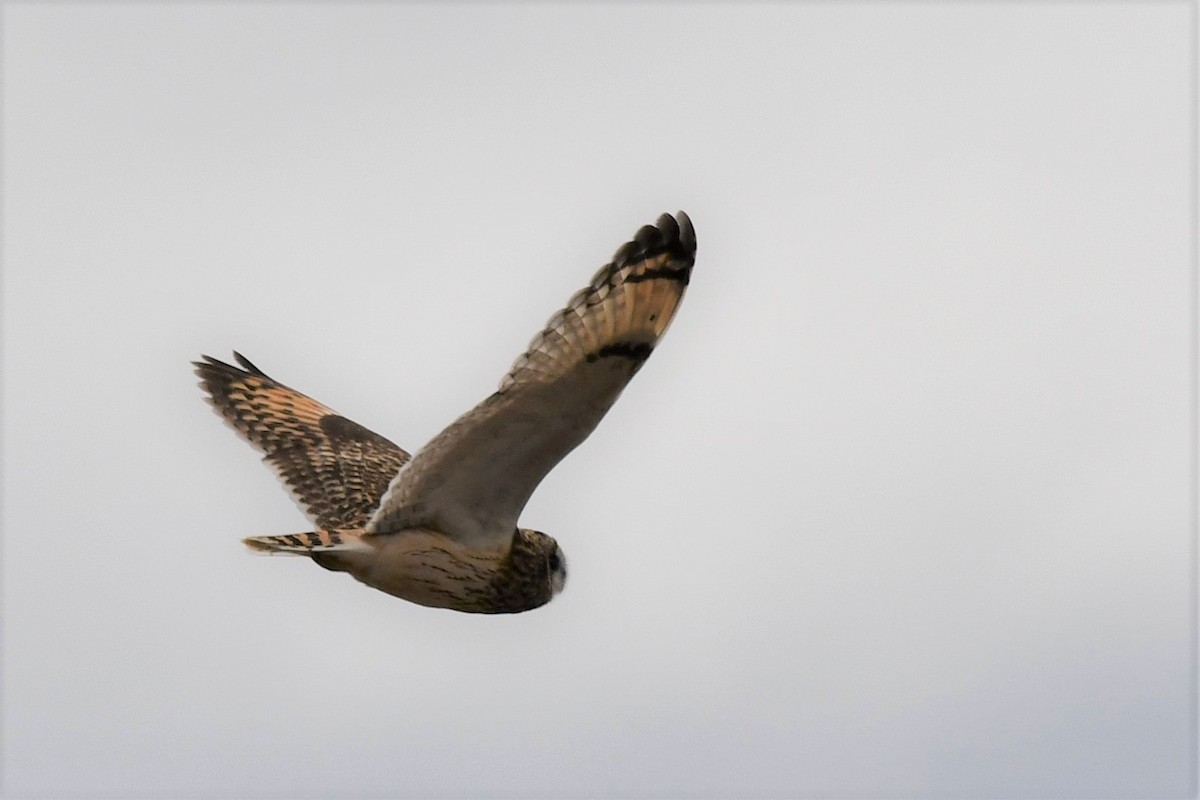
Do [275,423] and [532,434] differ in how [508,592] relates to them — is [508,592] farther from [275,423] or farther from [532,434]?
[275,423]

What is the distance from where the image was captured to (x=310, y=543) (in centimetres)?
777

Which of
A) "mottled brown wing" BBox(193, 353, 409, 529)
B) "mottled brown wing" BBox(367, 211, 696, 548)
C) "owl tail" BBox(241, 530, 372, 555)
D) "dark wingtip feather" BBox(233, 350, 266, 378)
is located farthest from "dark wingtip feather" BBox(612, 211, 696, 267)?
"dark wingtip feather" BBox(233, 350, 266, 378)

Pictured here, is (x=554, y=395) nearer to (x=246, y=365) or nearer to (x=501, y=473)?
(x=501, y=473)

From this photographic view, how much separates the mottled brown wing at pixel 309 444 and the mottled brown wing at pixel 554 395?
2.92ft

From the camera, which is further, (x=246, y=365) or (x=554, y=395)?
(x=246, y=365)

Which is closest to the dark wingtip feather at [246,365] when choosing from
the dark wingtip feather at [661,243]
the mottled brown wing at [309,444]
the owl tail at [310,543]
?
the mottled brown wing at [309,444]

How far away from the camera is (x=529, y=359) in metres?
7.02

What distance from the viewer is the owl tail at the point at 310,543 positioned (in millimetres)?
7613

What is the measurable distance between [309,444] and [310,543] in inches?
72.6

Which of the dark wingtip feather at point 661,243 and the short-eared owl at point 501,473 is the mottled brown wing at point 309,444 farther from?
the dark wingtip feather at point 661,243

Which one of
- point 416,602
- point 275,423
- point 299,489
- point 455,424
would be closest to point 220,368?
point 275,423

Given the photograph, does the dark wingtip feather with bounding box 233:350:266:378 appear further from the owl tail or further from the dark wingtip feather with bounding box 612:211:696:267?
the dark wingtip feather with bounding box 612:211:696:267

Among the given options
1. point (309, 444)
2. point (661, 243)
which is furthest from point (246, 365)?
point (661, 243)

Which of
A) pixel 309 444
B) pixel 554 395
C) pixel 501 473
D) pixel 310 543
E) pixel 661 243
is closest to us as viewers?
pixel 554 395
